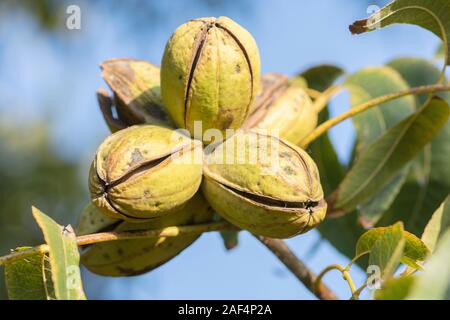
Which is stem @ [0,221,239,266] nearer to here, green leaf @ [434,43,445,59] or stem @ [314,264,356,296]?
stem @ [314,264,356,296]

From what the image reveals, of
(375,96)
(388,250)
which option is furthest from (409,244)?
(375,96)

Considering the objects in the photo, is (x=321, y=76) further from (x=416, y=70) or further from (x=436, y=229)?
(x=436, y=229)

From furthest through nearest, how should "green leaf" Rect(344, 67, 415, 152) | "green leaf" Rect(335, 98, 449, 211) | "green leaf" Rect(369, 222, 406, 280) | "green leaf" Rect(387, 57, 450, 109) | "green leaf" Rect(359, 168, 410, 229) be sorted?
1. "green leaf" Rect(387, 57, 450, 109)
2. "green leaf" Rect(344, 67, 415, 152)
3. "green leaf" Rect(359, 168, 410, 229)
4. "green leaf" Rect(335, 98, 449, 211)
5. "green leaf" Rect(369, 222, 406, 280)

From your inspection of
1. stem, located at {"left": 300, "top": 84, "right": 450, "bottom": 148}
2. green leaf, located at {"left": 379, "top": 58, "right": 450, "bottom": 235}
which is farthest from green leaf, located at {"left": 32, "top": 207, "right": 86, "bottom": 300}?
green leaf, located at {"left": 379, "top": 58, "right": 450, "bottom": 235}

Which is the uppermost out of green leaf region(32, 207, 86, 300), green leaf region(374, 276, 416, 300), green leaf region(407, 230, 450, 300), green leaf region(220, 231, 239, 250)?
green leaf region(407, 230, 450, 300)

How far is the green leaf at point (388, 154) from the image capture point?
267cm

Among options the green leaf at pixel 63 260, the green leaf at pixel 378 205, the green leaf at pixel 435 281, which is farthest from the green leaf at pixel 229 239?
the green leaf at pixel 435 281

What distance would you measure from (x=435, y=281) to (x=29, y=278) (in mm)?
1200

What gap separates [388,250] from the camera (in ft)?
5.90

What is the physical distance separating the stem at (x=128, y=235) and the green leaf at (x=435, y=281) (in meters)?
0.98

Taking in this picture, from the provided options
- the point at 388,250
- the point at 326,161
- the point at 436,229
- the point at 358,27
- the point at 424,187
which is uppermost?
the point at 358,27

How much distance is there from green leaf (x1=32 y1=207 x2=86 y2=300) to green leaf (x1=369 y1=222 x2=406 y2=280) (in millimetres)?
760

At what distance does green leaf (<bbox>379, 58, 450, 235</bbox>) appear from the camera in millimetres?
3053
